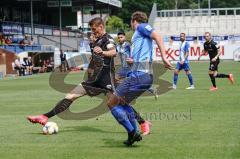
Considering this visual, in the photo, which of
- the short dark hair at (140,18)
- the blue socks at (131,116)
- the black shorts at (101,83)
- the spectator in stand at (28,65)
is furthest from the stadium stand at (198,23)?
the short dark hair at (140,18)

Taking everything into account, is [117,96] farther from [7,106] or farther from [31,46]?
[31,46]

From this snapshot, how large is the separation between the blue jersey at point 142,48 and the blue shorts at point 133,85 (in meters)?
0.09

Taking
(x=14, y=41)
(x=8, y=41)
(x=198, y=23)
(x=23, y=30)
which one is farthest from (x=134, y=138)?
(x=198, y=23)

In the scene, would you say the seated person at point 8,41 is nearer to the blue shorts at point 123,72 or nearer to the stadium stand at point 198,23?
the blue shorts at point 123,72

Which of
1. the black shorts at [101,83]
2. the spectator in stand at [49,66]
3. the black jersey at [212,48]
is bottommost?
the spectator in stand at [49,66]

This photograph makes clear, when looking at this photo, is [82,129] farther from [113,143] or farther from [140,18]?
[140,18]

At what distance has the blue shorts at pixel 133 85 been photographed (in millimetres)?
8352

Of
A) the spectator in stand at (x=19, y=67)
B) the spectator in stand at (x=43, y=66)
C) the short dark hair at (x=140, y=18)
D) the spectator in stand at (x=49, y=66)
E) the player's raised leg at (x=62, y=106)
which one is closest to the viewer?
the short dark hair at (x=140, y=18)

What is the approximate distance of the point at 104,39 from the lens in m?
9.47

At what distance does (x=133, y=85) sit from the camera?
8.38 metres

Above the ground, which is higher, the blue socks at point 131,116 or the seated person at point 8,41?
the seated person at point 8,41

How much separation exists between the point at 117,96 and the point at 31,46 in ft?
124

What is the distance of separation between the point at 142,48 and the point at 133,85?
1.87 ft

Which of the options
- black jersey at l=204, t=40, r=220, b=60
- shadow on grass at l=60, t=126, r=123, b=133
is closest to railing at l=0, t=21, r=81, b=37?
black jersey at l=204, t=40, r=220, b=60
